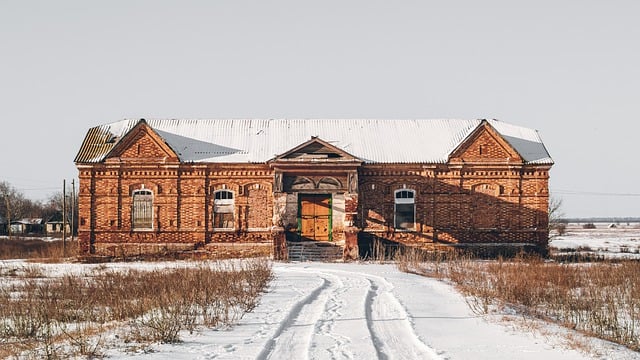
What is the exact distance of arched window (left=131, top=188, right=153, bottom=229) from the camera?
31.9 meters

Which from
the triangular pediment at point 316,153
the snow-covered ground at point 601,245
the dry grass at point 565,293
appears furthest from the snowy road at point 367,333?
the snow-covered ground at point 601,245

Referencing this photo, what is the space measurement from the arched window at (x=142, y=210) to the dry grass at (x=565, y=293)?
44.0ft

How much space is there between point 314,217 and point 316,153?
2.95m

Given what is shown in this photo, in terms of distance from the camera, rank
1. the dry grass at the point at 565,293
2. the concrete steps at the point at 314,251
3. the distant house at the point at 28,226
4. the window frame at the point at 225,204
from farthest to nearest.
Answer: the distant house at the point at 28,226 → the window frame at the point at 225,204 → the concrete steps at the point at 314,251 → the dry grass at the point at 565,293

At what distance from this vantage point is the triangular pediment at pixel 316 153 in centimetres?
2994

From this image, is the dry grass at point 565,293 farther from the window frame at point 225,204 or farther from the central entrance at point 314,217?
the window frame at point 225,204

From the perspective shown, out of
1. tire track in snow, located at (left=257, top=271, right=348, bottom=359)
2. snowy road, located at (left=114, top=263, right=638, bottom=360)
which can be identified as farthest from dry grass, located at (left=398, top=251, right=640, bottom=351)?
tire track in snow, located at (left=257, top=271, right=348, bottom=359)

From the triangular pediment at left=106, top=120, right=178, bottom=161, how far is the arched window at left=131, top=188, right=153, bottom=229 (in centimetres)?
162

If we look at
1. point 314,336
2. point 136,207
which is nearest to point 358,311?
point 314,336

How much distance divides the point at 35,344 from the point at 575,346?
7417 mm

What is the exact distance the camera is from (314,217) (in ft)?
103

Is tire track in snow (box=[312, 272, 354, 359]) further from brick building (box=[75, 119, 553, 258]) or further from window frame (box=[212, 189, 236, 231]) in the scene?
window frame (box=[212, 189, 236, 231])

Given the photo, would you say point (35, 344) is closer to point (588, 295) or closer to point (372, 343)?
point (372, 343)

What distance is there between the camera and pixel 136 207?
31922mm
